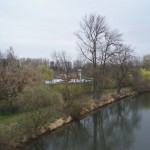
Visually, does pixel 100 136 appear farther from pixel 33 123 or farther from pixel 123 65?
pixel 123 65

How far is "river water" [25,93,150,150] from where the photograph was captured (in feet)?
57.6

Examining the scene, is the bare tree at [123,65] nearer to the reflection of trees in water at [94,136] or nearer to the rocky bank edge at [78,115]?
the rocky bank edge at [78,115]

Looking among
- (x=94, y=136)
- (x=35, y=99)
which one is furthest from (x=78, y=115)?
(x=35, y=99)

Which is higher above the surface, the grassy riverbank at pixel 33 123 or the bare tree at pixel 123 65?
the bare tree at pixel 123 65

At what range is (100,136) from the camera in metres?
20.6

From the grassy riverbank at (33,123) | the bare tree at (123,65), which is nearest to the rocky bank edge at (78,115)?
the grassy riverbank at (33,123)

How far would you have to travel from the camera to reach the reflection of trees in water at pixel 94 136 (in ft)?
58.1

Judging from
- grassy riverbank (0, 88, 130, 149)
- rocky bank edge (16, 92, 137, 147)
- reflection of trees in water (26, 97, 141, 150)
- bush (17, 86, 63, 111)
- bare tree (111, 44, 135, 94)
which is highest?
bare tree (111, 44, 135, 94)

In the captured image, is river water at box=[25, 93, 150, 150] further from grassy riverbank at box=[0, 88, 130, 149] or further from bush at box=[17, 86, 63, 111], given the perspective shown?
bush at box=[17, 86, 63, 111]

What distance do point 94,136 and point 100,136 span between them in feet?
1.53

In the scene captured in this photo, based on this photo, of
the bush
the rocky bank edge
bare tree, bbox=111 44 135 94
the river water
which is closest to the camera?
the river water

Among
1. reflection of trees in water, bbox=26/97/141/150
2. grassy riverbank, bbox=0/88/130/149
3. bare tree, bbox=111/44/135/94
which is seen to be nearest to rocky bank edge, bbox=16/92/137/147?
grassy riverbank, bbox=0/88/130/149

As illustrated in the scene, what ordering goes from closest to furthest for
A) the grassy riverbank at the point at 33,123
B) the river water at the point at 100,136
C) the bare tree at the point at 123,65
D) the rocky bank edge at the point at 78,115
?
1. the grassy riverbank at the point at 33,123
2. the river water at the point at 100,136
3. the rocky bank edge at the point at 78,115
4. the bare tree at the point at 123,65

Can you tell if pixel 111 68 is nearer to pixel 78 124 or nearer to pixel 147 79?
pixel 147 79
